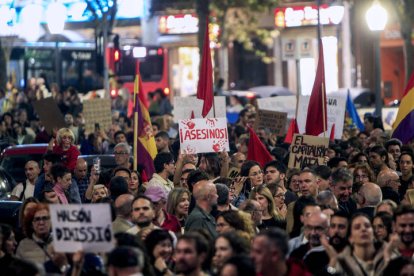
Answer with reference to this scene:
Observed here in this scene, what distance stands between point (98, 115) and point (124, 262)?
16345 millimetres

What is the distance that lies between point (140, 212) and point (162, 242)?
122cm

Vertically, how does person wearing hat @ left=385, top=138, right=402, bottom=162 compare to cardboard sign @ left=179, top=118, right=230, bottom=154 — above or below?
below

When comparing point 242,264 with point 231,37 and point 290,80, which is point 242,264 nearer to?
point 231,37

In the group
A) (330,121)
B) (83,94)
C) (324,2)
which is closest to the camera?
(330,121)

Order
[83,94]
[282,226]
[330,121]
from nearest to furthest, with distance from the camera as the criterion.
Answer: [282,226], [330,121], [83,94]

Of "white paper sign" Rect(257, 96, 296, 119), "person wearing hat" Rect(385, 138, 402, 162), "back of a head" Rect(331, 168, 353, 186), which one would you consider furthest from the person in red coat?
"white paper sign" Rect(257, 96, 296, 119)

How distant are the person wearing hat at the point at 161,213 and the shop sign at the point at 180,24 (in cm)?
4514

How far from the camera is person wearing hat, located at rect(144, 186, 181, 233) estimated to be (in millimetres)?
13953

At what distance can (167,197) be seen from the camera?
1502cm

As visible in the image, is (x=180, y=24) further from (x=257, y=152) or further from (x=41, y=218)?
(x=41, y=218)

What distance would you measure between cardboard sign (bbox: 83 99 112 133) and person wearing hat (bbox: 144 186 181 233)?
11.6 meters

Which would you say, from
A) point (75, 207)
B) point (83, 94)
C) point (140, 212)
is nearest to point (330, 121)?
point (140, 212)

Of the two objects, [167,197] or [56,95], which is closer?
[167,197]

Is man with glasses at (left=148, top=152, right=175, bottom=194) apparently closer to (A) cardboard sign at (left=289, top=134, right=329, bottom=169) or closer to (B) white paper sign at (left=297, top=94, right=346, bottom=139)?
(A) cardboard sign at (left=289, top=134, right=329, bottom=169)
